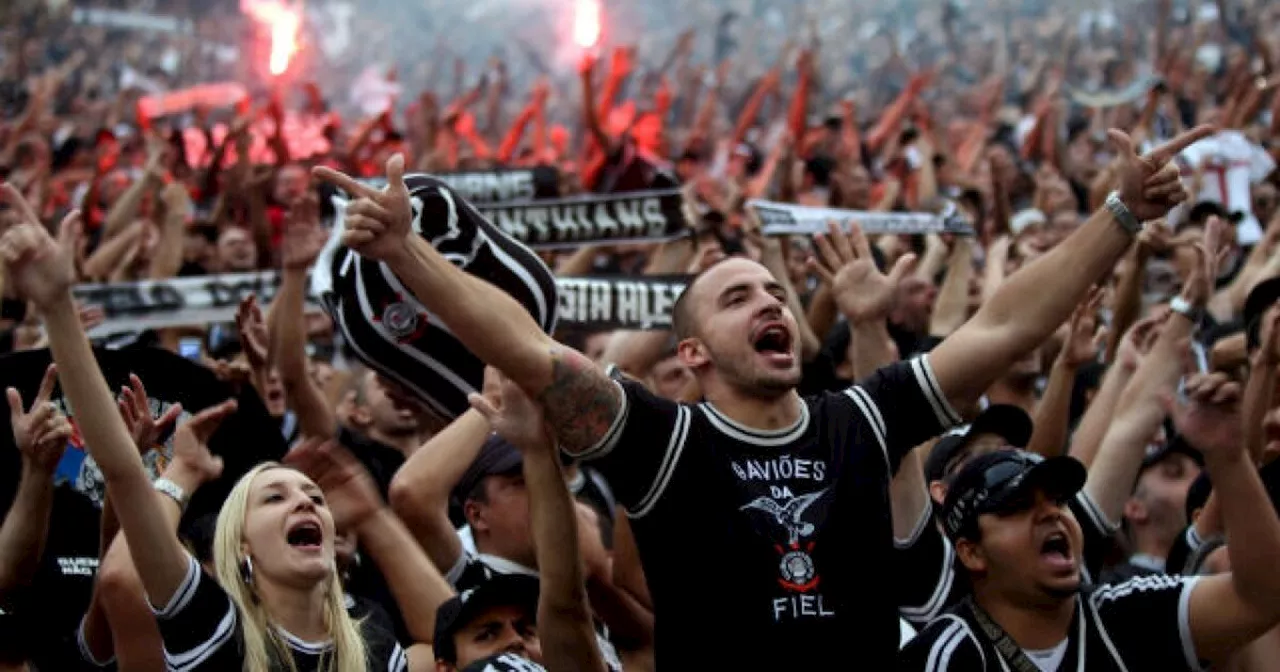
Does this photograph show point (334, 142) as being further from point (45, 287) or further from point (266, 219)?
point (45, 287)

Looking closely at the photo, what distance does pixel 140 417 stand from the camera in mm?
5039

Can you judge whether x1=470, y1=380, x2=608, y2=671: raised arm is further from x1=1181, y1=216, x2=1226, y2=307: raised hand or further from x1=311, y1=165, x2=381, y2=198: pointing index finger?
x1=1181, y1=216, x2=1226, y2=307: raised hand

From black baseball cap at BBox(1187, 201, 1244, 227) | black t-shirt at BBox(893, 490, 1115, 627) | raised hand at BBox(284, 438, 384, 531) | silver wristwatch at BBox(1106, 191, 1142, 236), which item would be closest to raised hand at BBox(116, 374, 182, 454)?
raised hand at BBox(284, 438, 384, 531)

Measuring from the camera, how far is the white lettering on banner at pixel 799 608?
4.10 m

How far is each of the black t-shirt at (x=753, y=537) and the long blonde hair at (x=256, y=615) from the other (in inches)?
34.1

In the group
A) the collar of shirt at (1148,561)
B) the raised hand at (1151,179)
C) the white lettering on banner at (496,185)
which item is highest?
the white lettering on banner at (496,185)

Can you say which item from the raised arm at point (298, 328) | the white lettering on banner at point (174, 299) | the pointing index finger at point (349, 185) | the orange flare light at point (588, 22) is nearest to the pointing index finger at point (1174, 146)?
the pointing index finger at point (349, 185)

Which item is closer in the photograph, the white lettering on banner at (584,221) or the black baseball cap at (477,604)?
the black baseball cap at (477,604)

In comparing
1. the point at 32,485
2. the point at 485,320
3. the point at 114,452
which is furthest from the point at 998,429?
the point at 32,485

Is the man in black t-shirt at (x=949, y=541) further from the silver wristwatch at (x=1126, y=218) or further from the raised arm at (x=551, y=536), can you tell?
the raised arm at (x=551, y=536)

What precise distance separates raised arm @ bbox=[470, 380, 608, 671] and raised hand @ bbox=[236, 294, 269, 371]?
2601mm

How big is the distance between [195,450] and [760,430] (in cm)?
149

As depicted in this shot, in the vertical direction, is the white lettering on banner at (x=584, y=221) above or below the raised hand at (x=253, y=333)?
above

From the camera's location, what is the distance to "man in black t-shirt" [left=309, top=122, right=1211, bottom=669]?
13.4 ft
